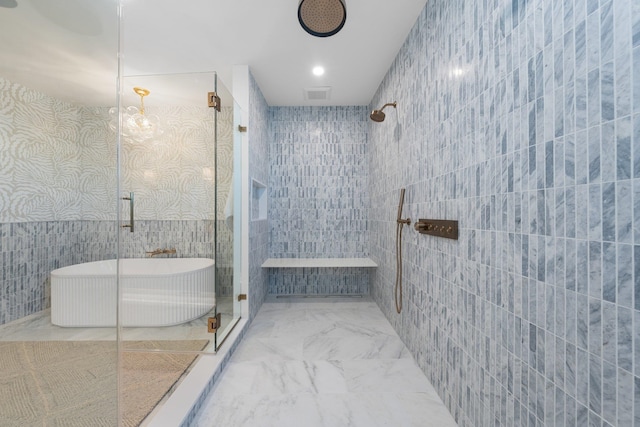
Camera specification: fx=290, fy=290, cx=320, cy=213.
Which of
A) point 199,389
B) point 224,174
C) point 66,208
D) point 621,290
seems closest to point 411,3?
point 224,174

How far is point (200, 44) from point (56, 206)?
1944 millimetres

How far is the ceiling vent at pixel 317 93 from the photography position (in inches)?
122

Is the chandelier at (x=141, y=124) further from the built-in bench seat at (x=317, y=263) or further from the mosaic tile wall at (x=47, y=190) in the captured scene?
the built-in bench seat at (x=317, y=263)

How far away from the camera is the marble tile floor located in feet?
4.83

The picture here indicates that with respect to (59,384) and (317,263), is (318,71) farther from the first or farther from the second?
(59,384)

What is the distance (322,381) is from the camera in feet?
5.87

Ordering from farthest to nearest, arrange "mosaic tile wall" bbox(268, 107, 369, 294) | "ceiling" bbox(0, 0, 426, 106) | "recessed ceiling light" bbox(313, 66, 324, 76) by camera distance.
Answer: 1. "mosaic tile wall" bbox(268, 107, 369, 294)
2. "recessed ceiling light" bbox(313, 66, 324, 76)
3. "ceiling" bbox(0, 0, 426, 106)

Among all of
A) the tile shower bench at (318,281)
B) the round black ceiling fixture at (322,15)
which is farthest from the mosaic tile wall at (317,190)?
the round black ceiling fixture at (322,15)

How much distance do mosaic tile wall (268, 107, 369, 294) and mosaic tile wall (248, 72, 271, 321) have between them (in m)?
0.18

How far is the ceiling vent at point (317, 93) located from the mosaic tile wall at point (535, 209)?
150 cm

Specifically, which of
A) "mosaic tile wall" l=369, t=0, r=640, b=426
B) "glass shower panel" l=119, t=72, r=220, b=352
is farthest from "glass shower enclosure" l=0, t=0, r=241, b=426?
"mosaic tile wall" l=369, t=0, r=640, b=426

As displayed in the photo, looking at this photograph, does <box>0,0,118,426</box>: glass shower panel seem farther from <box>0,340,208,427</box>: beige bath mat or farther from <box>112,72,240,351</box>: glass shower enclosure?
<box>112,72,240,351</box>: glass shower enclosure

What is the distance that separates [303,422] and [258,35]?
2.52 meters

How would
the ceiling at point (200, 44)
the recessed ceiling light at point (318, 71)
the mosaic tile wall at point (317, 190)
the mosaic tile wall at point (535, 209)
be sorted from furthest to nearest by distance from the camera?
the mosaic tile wall at point (317, 190)
the recessed ceiling light at point (318, 71)
the ceiling at point (200, 44)
the mosaic tile wall at point (535, 209)
